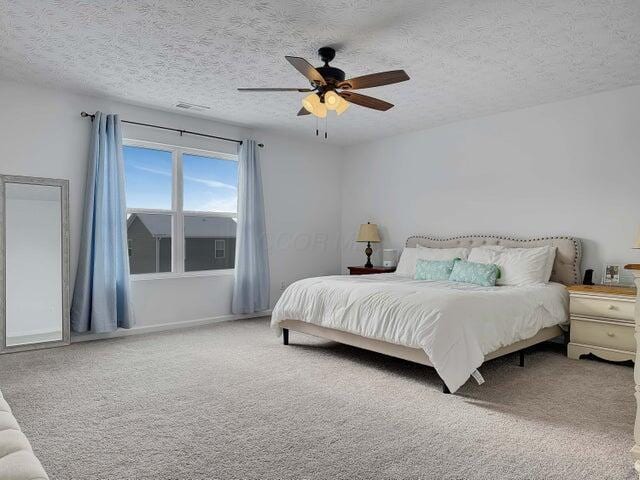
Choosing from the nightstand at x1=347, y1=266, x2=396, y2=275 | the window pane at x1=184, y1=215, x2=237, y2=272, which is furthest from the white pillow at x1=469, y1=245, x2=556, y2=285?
the window pane at x1=184, y1=215, x2=237, y2=272

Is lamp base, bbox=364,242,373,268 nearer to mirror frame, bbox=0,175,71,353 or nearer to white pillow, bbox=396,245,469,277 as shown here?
white pillow, bbox=396,245,469,277

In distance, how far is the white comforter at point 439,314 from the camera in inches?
121

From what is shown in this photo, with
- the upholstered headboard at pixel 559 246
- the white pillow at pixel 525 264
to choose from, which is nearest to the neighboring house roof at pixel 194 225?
the upholstered headboard at pixel 559 246

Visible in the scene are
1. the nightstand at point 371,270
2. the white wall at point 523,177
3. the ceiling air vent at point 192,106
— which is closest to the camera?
the white wall at point 523,177

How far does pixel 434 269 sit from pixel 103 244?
362cm

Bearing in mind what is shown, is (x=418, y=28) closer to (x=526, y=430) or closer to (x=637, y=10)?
(x=637, y=10)

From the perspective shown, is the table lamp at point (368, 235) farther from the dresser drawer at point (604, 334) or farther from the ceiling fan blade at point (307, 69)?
the ceiling fan blade at point (307, 69)

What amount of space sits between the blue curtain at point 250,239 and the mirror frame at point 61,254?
1984 mm

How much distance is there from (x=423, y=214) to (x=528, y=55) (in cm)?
279

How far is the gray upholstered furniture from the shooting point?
3.69 ft

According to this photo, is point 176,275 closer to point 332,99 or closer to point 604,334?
point 332,99

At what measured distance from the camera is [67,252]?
4.55 metres

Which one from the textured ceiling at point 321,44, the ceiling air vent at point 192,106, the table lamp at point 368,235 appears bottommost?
the table lamp at point 368,235

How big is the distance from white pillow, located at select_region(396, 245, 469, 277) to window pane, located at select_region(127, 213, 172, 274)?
9.71 ft
